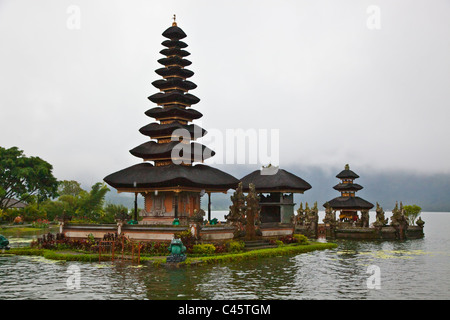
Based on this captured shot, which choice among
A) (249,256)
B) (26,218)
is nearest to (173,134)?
(249,256)

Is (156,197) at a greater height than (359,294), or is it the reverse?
(156,197)

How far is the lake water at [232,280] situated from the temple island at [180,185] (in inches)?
227

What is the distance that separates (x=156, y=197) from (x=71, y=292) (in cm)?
2101

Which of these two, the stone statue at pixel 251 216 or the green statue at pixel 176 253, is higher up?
the stone statue at pixel 251 216

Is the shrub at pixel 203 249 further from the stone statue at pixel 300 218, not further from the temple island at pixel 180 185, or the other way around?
the stone statue at pixel 300 218

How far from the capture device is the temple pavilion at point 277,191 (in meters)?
49.7

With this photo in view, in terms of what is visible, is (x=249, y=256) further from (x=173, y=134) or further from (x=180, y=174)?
(x=173, y=134)

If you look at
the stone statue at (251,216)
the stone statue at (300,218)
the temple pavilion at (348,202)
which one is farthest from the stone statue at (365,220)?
the stone statue at (251,216)

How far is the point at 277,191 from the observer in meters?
49.8

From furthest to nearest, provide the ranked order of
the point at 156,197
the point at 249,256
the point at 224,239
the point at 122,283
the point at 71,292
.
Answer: the point at 156,197 → the point at 224,239 → the point at 249,256 → the point at 122,283 → the point at 71,292

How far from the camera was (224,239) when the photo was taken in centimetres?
3400

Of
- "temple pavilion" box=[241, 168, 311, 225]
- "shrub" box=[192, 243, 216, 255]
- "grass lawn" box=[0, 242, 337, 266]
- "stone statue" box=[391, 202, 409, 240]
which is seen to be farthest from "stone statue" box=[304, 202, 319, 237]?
"shrub" box=[192, 243, 216, 255]

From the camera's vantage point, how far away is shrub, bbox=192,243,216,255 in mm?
30281
